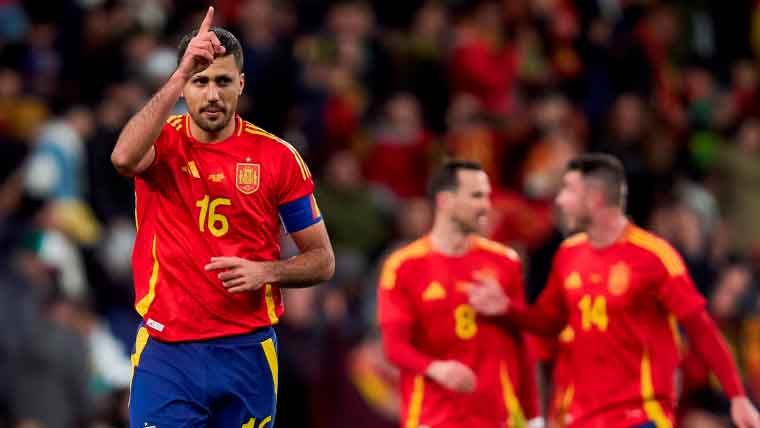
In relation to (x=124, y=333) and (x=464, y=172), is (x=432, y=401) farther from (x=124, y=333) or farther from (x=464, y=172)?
(x=124, y=333)

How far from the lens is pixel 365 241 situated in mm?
16906

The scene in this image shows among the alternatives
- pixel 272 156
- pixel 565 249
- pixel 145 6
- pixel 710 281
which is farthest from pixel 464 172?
pixel 145 6

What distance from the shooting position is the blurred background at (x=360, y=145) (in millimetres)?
14992

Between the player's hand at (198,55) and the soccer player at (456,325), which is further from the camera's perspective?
the soccer player at (456,325)

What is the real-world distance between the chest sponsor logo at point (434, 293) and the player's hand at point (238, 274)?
2704 millimetres

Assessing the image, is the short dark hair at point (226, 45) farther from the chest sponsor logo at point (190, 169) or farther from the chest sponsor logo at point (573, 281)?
the chest sponsor logo at point (573, 281)

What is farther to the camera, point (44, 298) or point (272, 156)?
point (44, 298)

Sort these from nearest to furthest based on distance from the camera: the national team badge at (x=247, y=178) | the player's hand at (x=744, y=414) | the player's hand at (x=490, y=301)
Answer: the national team badge at (x=247, y=178)
the player's hand at (x=744, y=414)
the player's hand at (x=490, y=301)

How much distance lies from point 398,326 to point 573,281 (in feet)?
3.55

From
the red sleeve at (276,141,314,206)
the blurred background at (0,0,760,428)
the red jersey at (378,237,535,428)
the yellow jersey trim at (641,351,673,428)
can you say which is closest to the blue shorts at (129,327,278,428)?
the red sleeve at (276,141,314,206)

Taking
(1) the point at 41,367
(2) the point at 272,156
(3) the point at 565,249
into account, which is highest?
(2) the point at 272,156

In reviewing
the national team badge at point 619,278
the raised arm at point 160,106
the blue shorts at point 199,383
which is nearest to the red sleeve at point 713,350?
the national team badge at point 619,278

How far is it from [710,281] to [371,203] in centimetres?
322

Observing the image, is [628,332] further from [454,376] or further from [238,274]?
[238,274]
